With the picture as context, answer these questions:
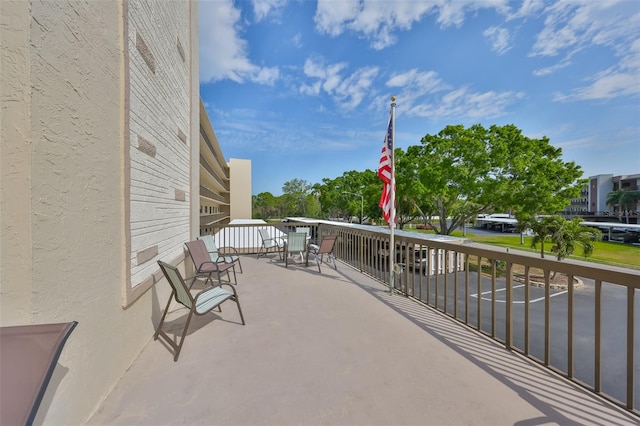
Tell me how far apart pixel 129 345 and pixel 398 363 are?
250 cm

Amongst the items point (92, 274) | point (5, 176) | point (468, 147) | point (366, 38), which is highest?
point (366, 38)

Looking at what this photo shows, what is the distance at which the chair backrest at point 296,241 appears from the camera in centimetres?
647

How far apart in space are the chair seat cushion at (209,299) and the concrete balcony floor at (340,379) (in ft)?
1.25

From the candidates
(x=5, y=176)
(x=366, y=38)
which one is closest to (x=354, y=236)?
(x=5, y=176)

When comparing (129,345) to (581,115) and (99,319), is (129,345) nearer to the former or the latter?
(99,319)

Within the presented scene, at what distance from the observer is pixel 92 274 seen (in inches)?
70.9

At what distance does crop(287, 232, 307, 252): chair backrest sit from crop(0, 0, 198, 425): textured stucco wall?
398 centimetres

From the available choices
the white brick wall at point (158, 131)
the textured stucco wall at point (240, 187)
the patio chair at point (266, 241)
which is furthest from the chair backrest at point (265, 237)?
the textured stucco wall at point (240, 187)

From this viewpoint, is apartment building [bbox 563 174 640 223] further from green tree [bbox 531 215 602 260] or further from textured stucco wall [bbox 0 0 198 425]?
textured stucco wall [bbox 0 0 198 425]

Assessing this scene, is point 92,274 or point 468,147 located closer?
point 92,274

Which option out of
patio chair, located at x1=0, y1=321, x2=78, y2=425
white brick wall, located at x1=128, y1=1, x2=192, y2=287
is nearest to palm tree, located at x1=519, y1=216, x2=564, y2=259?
white brick wall, located at x1=128, y1=1, x2=192, y2=287

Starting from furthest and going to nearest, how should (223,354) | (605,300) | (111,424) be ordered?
(605,300)
(223,354)
(111,424)

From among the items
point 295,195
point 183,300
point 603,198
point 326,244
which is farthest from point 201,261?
point 603,198

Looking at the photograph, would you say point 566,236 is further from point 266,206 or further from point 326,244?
point 266,206
